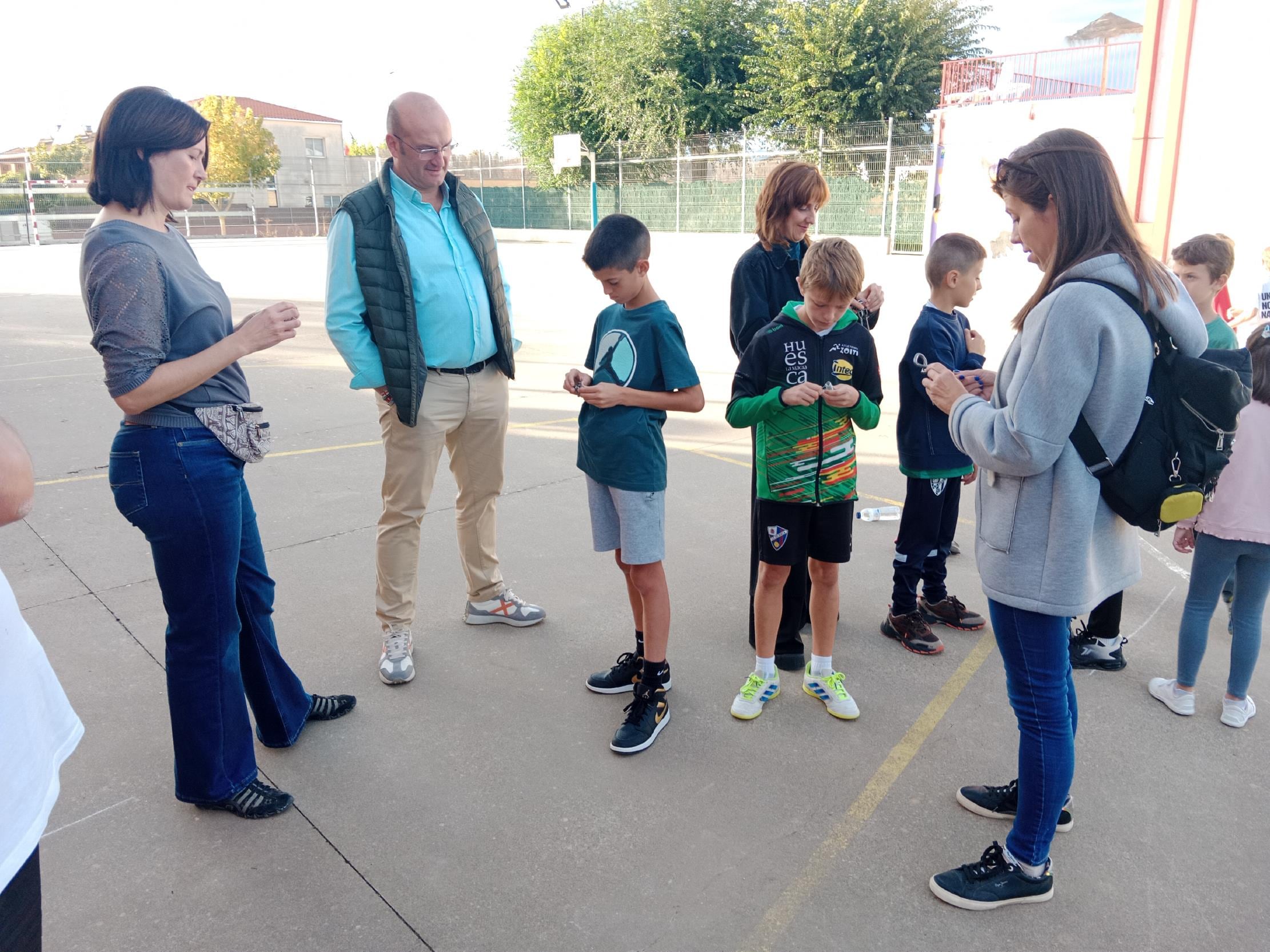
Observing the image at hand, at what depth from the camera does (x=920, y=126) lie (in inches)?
917

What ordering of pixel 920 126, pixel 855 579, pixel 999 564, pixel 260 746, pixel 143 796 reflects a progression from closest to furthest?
1. pixel 999 564
2. pixel 143 796
3. pixel 260 746
4. pixel 855 579
5. pixel 920 126

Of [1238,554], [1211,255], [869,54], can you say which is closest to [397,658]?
[1238,554]

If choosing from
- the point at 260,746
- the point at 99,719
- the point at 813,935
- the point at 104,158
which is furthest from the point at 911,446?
the point at 99,719

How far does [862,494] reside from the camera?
5.86 m

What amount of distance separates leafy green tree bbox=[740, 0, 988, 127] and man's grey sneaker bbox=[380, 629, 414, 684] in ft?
97.3

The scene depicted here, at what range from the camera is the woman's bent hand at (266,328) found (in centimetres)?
252

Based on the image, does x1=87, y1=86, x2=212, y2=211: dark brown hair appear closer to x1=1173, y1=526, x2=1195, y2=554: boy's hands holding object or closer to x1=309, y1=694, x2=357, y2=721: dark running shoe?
x1=309, y1=694, x2=357, y2=721: dark running shoe

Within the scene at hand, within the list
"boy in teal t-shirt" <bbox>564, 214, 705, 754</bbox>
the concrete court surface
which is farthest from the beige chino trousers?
"boy in teal t-shirt" <bbox>564, 214, 705, 754</bbox>

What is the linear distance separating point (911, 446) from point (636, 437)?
143 cm

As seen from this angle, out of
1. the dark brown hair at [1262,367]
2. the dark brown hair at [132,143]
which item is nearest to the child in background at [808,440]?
the dark brown hair at [1262,367]

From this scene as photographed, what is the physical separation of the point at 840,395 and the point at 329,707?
218 cm

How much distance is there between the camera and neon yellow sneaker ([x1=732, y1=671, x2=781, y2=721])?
331 centimetres

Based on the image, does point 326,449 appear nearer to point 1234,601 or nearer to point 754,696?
point 754,696

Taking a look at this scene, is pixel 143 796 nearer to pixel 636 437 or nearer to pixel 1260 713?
pixel 636 437
